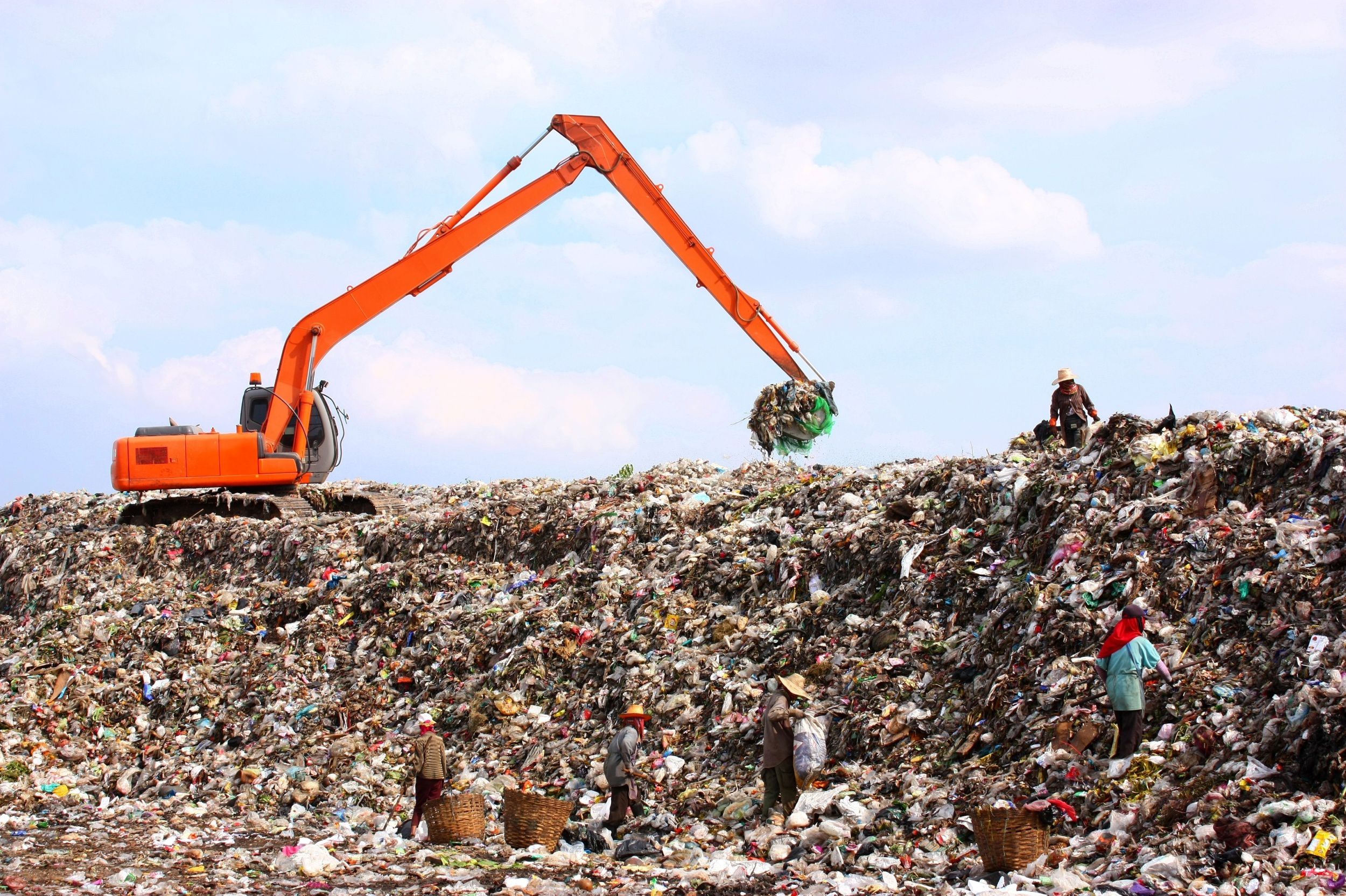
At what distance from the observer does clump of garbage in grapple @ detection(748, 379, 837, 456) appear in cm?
1484

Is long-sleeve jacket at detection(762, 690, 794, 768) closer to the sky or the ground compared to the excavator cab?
closer to the ground

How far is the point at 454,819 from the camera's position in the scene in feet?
25.6

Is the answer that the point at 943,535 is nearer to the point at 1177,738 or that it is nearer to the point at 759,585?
the point at 759,585

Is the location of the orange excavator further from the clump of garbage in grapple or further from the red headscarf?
the red headscarf

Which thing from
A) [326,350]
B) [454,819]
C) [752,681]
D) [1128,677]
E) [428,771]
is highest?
[326,350]

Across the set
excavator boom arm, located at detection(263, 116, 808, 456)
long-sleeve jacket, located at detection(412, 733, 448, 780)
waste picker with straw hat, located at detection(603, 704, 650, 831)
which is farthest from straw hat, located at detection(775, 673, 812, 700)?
excavator boom arm, located at detection(263, 116, 808, 456)

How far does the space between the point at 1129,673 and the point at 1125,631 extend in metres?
0.29

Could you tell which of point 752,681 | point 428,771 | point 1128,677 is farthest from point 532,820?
point 1128,677

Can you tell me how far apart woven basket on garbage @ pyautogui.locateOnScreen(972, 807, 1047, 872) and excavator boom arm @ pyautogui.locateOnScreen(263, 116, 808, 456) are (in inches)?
395

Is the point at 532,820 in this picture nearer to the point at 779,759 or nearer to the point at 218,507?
the point at 779,759

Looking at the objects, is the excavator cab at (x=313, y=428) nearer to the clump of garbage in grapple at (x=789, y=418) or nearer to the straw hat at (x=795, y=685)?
the clump of garbage in grapple at (x=789, y=418)

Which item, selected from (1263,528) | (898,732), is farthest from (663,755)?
(1263,528)

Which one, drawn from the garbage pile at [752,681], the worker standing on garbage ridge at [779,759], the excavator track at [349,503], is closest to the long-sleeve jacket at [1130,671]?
the garbage pile at [752,681]

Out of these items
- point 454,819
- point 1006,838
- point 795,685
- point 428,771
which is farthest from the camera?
point 428,771
